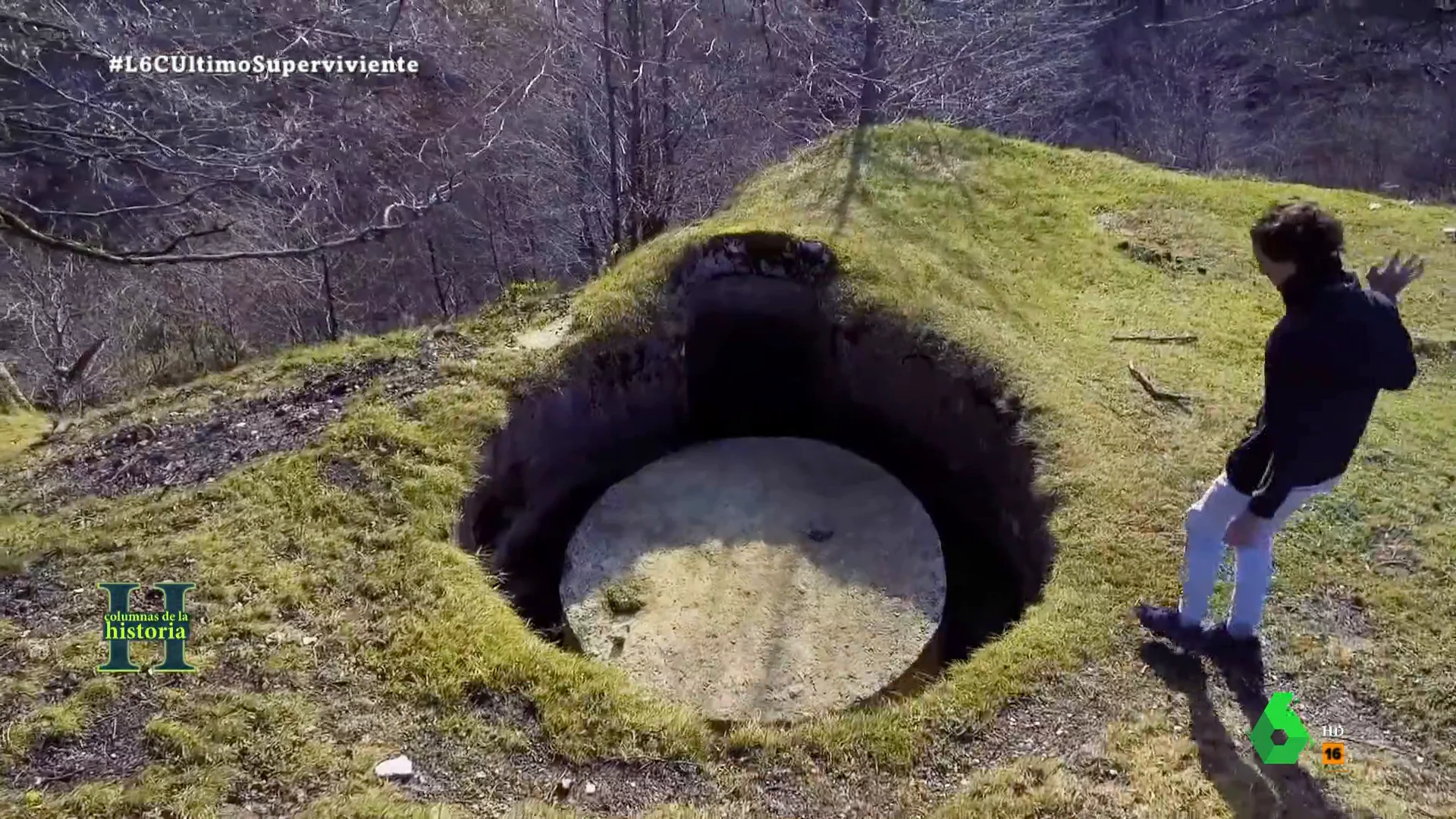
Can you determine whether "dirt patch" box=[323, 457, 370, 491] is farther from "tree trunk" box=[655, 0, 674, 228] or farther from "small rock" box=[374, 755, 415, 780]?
"tree trunk" box=[655, 0, 674, 228]

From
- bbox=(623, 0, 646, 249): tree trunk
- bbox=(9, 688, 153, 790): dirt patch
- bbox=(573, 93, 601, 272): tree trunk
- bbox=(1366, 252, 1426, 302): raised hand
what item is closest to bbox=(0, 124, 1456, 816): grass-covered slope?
bbox=(9, 688, 153, 790): dirt patch

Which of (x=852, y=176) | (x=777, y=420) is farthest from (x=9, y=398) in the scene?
(x=852, y=176)

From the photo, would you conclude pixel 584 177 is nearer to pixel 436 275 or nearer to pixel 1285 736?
pixel 436 275

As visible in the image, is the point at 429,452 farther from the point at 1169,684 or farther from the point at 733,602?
the point at 1169,684

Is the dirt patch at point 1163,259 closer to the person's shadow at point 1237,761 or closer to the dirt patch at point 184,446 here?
the person's shadow at point 1237,761

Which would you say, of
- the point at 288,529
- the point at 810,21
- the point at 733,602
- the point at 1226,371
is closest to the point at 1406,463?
the point at 1226,371

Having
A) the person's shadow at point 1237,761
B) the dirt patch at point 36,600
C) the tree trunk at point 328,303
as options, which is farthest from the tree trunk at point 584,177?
the person's shadow at point 1237,761
